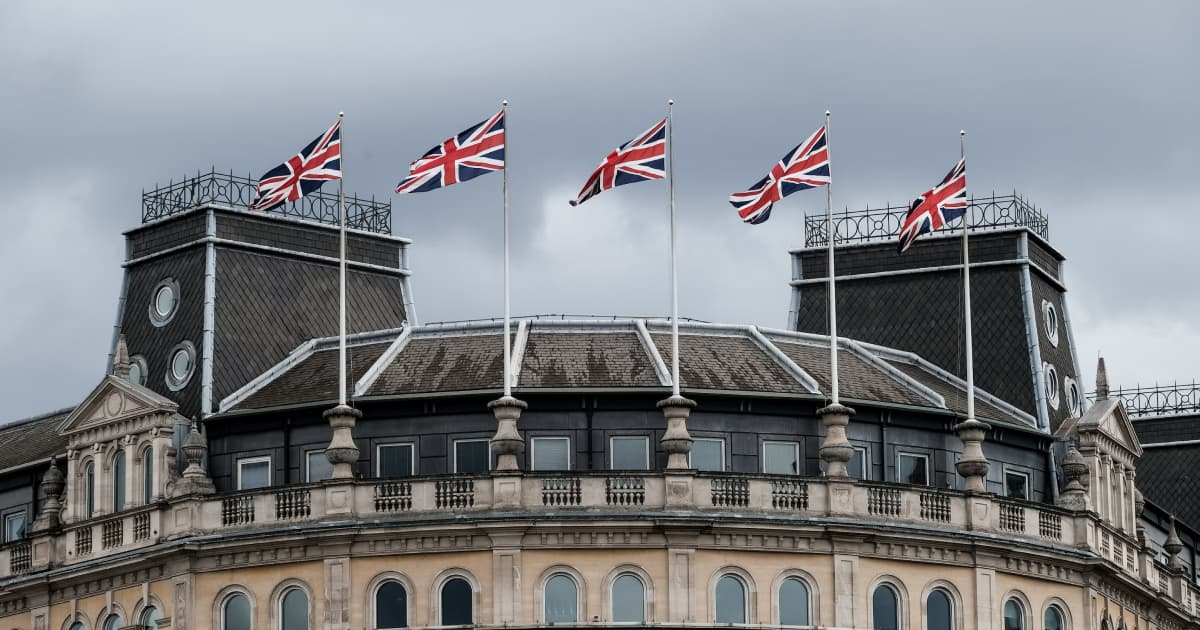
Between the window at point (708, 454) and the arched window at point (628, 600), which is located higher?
the window at point (708, 454)

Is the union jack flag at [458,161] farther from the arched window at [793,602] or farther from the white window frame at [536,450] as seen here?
the arched window at [793,602]

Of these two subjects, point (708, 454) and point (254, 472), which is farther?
point (254, 472)

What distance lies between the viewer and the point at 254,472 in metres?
118

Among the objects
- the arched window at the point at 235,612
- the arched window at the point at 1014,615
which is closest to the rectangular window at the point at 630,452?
the arched window at the point at 235,612

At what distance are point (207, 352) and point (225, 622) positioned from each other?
12907 millimetres

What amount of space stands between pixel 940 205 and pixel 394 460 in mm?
21572

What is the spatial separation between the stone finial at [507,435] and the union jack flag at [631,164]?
24.0ft

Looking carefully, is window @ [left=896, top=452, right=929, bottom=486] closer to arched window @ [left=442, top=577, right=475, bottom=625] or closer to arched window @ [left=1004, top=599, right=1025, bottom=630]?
arched window @ [left=1004, top=599, right=1025, bottom=630]

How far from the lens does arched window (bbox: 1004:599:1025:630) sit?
116 metres

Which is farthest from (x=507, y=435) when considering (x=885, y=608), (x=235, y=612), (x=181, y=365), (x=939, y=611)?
(x=181, y=365)

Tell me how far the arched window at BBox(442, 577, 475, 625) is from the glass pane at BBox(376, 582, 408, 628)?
1.40 meters

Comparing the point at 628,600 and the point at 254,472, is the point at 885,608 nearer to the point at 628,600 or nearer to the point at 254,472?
the point at 628,600

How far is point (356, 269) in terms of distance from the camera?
131m

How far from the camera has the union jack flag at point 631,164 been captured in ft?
366
